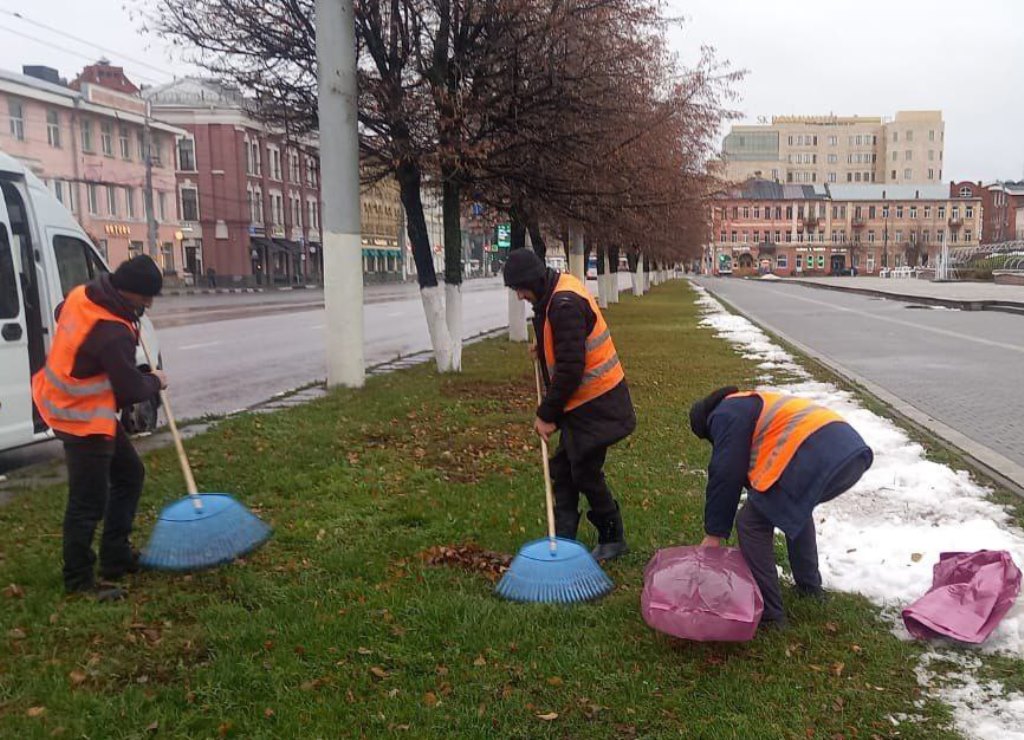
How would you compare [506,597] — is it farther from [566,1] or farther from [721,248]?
A: [721,248]

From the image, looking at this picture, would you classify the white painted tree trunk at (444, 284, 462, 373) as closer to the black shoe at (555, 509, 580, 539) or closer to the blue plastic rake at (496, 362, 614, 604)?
the black shoe at (555, 509, 580, 539)

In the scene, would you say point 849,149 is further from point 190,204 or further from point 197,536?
point 197,536

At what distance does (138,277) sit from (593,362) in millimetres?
2390

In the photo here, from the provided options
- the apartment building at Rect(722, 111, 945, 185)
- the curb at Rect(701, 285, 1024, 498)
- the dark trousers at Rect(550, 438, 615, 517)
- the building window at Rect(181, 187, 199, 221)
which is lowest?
the curb at Rect(701, 285, 1024, 498)

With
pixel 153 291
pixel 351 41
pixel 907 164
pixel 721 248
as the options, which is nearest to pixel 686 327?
pixel 351 41

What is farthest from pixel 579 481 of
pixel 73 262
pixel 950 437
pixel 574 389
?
pixel 73 262

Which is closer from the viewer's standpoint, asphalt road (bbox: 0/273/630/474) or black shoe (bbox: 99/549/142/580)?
black shoe (bbox: 99/549/142/580)

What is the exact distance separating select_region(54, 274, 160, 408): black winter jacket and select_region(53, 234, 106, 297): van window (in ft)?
12.7

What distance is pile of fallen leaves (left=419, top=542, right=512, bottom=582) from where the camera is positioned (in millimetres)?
4691

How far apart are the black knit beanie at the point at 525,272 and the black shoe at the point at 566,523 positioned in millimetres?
1350

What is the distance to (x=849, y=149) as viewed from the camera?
14375 centimetres

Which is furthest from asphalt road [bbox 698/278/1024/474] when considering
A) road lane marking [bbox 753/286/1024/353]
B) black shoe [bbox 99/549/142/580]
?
black shoe [bbox 99/549/142/580]

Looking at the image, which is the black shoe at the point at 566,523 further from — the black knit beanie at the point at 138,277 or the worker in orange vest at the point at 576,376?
the black knit beanie at the point at 138,277

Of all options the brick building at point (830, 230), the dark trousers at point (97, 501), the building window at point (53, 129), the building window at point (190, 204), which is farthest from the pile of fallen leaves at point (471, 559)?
the brick building at point (830, 230)
